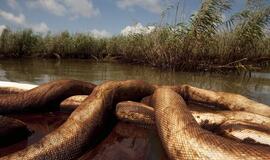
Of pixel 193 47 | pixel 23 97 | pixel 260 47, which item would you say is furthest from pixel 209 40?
pixel 23 97

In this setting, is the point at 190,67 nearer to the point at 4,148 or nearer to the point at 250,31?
the point at 250,31

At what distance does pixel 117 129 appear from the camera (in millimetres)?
3836

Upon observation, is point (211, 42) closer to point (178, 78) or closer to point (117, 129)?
point (178, 78)

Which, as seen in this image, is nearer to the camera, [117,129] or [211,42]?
[117,129]

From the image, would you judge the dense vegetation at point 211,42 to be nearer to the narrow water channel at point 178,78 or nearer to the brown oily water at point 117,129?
the narrow water channel at point 178,78

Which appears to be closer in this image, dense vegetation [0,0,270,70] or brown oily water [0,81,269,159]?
brown oily water [0,81,269,159]

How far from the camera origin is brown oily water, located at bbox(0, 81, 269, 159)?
2.52 m

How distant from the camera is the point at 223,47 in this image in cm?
1077

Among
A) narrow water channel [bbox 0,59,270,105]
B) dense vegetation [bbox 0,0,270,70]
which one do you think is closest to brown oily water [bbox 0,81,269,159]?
narrow water channel [bbox 0,59,270,105]

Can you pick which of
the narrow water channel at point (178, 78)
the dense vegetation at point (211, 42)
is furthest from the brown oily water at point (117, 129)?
the dense vegetation at point (211, 42)

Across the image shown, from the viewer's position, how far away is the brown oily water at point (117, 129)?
252cm

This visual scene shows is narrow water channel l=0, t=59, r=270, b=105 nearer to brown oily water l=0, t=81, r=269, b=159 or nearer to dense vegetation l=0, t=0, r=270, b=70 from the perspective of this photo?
dense vegetation l=0, t=0, r=270, b=70

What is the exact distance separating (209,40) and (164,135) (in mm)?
7845

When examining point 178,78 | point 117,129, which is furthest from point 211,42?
point 117,129
